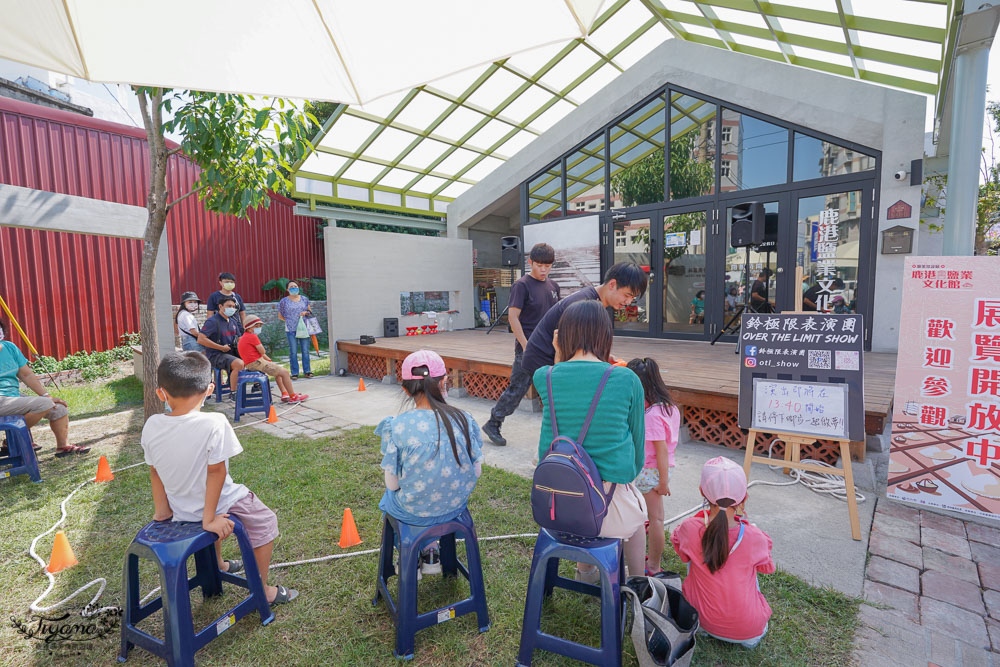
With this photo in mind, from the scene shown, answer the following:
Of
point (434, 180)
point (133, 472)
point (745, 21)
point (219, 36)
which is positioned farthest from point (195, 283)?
point (745, 21)

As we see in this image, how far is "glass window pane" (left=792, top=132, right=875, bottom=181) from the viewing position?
6.70 metres

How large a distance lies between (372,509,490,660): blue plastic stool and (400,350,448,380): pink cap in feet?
2.02

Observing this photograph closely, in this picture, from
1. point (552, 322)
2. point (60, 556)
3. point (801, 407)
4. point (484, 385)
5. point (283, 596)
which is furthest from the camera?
point (484, 385)

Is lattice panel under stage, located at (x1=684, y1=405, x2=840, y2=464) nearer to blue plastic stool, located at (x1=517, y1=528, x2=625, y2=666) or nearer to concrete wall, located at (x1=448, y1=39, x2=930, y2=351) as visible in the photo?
blue plastic stool, located at (x1=517, y1=528, x2=625, y2=666)

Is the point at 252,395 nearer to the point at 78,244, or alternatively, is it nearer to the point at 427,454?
the point at 427,454

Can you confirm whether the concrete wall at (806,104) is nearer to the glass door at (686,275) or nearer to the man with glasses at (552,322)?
the glass door at (686,275)

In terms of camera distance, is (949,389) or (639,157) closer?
(949,389)

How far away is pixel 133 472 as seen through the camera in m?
3.90

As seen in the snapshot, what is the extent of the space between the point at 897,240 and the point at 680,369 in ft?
12.6

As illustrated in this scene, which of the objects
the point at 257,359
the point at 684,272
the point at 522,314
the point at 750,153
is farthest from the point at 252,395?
the point at 750,153

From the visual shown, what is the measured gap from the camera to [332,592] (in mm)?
2328

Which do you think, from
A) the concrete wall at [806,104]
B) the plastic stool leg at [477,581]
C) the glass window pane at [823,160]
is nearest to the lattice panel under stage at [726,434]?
the plastic stool leg at [477,581]

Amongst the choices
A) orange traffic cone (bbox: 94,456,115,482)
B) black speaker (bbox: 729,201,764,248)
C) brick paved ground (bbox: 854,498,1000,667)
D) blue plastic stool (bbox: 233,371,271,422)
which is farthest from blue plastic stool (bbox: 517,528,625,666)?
black speaker (bbox: 729,201,764,248)

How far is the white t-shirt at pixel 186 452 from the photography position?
1.88 meters
